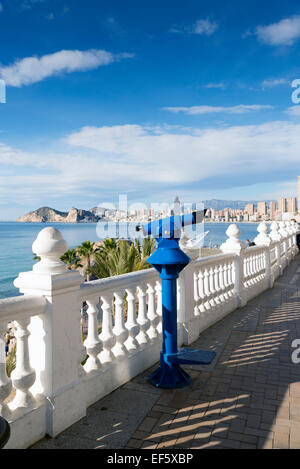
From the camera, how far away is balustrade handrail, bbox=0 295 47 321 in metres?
2.55

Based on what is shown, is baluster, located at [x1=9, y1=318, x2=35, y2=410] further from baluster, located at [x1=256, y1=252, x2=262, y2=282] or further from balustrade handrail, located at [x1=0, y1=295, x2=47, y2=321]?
baluster, located at [x1=256, y1=252, x2=262, y2=282]

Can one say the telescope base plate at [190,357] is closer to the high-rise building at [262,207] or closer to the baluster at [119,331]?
the baluster at [119,331]

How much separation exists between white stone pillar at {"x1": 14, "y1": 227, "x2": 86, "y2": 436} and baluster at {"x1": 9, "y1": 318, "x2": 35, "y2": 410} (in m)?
0.13

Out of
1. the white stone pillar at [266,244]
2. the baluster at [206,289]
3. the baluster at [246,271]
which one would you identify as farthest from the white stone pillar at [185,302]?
the white stone pillar at [266,244]

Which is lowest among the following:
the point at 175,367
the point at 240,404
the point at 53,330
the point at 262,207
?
the point at 240,404

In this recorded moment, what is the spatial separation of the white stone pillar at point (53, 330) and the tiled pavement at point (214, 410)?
254 mm

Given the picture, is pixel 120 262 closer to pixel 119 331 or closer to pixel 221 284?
pixel 221 284

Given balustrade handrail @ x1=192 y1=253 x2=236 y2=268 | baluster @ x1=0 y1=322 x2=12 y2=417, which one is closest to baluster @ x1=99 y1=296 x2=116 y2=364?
baluster @ x1=0 y1=322 x2=12 y2=417

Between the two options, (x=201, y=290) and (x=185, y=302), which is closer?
(x=185, y=302)

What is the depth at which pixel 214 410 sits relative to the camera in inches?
129

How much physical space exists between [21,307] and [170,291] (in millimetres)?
1709

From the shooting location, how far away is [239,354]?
473 cm

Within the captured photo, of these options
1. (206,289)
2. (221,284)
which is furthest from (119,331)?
(221,284)
